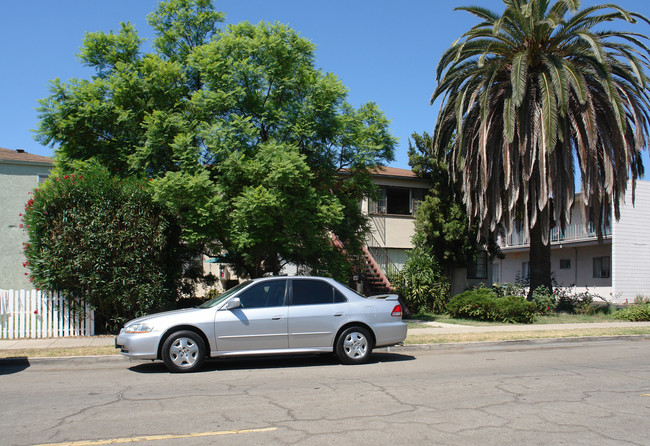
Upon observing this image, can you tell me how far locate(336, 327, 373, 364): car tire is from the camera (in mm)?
9977

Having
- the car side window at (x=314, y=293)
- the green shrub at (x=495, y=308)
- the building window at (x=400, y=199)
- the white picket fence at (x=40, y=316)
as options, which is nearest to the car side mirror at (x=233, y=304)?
the car side window at (x=314, y=293)

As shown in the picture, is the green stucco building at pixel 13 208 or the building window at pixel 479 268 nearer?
the green stucco building at pixel 13 208

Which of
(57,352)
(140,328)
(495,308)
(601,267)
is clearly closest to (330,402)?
(140,328)

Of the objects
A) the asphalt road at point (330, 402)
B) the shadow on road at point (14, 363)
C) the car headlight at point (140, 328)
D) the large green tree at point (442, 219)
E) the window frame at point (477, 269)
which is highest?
the large green tree at point (442, 219)

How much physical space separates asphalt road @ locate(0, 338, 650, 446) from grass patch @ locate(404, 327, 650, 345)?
256 centimetres

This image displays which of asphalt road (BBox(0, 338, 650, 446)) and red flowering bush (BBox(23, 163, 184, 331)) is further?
red flowering bush (BBox(23, 163, 184, 331))

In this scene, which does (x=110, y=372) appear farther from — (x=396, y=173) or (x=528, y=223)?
(x=396, y=173)

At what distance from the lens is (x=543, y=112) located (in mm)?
19000

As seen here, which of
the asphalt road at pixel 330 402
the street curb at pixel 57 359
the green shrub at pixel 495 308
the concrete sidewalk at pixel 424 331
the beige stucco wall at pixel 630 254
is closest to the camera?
the asphalt road at pixel 330 402

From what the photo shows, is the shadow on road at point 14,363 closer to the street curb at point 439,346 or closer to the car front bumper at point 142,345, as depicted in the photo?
the street curb at point 439,346

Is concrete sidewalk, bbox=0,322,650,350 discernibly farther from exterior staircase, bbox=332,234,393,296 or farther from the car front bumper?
exterior staircase, bbox=332,234,393,296

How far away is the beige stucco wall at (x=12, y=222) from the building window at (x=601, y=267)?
32.9 metres

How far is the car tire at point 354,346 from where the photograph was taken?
9977mm

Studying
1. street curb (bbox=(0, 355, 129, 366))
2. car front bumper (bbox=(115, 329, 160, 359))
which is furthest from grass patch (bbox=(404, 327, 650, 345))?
→ street curb (bbox=(0, 355, 129, 366))
